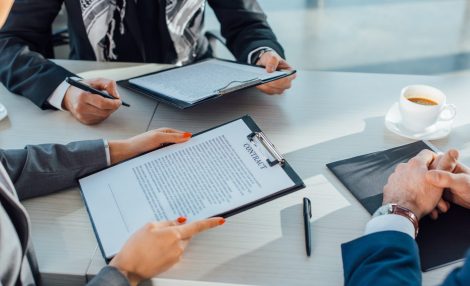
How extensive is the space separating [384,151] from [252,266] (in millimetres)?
446

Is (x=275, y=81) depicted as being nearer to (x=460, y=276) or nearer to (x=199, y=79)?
(x=199, y=79)

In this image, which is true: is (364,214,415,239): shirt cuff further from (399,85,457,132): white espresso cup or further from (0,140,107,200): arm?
(0,140,107,200): arm

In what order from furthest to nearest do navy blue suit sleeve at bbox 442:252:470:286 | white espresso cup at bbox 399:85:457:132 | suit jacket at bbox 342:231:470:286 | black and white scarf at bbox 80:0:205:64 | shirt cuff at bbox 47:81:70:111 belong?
black and white scarf at bbox 80:0:205:64 → shirt cuff at bbox 47:81:70:111 → white espresso cup at bbox 399:85:457:132 → suit jacket at bbox 342:231:470:286 → navy blue suit sleeve at bbox 442:252:470:286

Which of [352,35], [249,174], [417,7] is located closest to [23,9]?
[249,174]

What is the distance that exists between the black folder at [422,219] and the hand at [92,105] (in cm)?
54

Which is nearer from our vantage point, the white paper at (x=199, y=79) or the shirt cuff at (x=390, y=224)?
the shirt cuff at (x=390, y=224)

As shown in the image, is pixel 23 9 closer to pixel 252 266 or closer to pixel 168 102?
pixel 168 102

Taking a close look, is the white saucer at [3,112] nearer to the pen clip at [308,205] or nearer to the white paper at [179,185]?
the white paper at [179,185]

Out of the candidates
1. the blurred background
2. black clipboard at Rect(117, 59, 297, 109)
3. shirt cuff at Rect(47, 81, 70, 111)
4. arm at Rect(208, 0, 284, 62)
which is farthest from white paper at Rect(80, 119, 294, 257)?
the blurred background

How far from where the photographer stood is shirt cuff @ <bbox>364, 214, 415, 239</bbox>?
2.89 feet

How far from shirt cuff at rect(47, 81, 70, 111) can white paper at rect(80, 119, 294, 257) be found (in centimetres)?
32

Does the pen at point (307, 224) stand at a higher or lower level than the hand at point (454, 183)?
lower

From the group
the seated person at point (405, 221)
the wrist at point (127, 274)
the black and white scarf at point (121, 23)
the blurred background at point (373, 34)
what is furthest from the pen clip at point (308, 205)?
the blurred background at point (373, 34)

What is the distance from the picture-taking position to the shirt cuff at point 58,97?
1.29m
